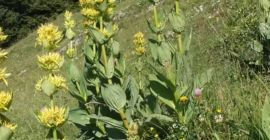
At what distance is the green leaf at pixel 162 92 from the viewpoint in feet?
14.8

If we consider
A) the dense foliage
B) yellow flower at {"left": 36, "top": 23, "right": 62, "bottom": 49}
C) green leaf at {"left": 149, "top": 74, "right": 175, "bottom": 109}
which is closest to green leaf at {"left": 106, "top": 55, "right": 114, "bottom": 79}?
green leaf at {"left": 149, "top": 74, "right": 175, "bottom": 109}

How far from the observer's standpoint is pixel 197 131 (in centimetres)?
392

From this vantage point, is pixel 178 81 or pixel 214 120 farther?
pixel 178 81

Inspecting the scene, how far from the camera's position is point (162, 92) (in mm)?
4543

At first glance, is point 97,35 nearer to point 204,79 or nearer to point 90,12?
point 90,12

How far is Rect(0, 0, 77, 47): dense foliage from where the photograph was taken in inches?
2183

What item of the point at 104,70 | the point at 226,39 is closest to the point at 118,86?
the point at 104,70

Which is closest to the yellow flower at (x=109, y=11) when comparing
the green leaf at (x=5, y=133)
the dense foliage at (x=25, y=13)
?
the green leaf at (x=5, y=133)

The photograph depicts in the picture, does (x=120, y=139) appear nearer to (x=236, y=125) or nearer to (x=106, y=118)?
(x=106, y=118)

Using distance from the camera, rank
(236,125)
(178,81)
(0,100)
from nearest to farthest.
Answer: (0,100), (236,125), (178,81)

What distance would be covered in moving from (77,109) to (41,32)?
1714 mm

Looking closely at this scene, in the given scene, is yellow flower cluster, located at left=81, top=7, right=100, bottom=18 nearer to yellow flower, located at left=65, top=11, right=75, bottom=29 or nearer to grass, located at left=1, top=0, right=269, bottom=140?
yellow flower, located at left=65, top=11, right=75, bottom=29

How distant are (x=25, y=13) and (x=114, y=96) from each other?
54638mm

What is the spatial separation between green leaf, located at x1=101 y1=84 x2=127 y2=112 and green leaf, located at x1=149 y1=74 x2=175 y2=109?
0.94 feet
